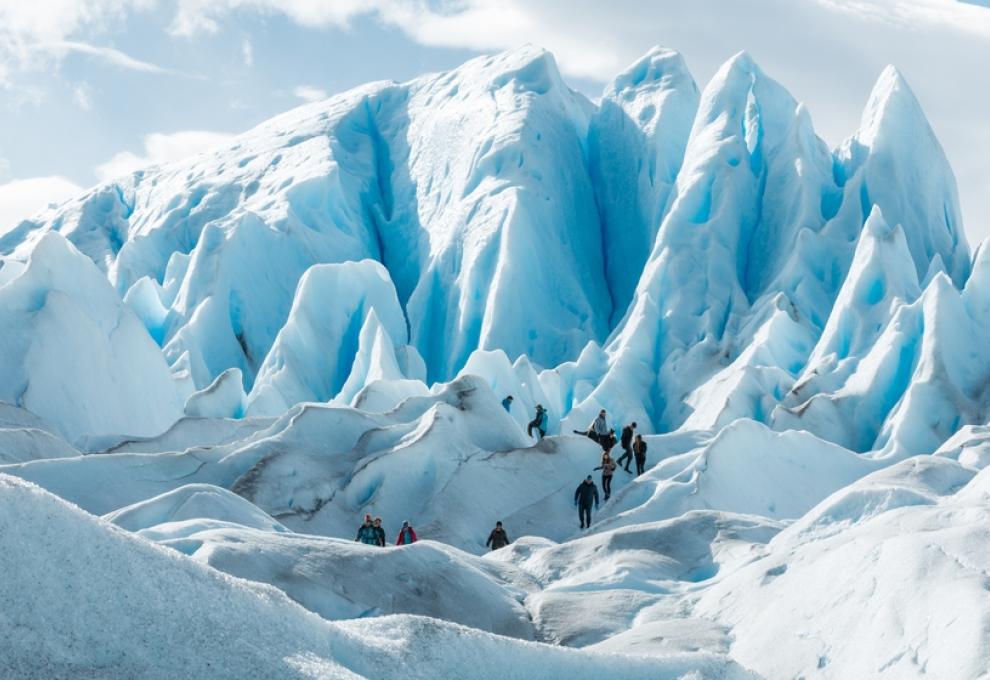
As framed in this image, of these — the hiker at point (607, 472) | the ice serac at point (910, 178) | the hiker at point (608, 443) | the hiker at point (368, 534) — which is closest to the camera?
the hiker at point (368, 534)

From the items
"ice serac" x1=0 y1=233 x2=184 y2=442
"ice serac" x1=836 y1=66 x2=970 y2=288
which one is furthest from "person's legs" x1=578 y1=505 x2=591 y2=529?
"ice serac" x1=836 y1=66 x2=970 y2=288

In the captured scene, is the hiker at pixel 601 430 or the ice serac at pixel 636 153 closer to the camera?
the hiker at pixel 601 430

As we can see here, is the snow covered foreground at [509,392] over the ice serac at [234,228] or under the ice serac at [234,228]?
over

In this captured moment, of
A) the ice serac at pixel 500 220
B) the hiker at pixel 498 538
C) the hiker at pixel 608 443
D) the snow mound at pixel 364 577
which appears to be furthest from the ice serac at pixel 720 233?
the snow mound at pixel 364 577

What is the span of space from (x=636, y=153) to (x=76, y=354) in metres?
26.1

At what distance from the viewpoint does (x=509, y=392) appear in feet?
103

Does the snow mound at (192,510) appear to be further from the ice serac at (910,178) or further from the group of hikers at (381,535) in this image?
the ice serac at (910,178)

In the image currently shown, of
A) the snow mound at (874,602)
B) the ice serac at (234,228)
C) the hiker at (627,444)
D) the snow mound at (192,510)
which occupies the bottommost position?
the ice serac at (234,228)

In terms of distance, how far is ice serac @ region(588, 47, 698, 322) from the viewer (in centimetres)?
4434

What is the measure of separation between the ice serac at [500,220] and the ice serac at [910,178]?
10.2 m

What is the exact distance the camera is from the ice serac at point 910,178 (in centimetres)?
4006

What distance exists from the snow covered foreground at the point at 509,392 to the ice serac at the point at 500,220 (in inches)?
6.0

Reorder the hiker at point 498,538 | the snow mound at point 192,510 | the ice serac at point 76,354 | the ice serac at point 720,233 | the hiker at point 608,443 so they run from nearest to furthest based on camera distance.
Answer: the snow mound at point 192,510 → the hiker at point 498,538 → the hiker at point 608,443 → the ice serac at point 76,354 → the ice serac at point 720,233

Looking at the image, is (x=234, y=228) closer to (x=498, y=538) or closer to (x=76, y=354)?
(x=76, y=354)
